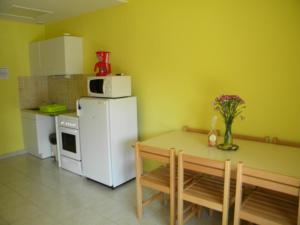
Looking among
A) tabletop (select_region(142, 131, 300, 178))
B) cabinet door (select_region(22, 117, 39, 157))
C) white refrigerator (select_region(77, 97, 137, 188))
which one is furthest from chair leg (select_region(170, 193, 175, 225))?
cabinet door (select_region(22, 117, 39, 157))

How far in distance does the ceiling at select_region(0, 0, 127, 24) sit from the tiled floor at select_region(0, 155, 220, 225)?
2.30m

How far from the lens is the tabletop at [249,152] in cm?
166

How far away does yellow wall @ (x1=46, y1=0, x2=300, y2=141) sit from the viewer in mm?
2113

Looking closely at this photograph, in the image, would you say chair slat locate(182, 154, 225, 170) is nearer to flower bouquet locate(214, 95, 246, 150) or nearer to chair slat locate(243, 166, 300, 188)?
chair slat locate(243, 166, 300, 188)

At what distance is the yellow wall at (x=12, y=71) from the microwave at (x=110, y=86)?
201cm

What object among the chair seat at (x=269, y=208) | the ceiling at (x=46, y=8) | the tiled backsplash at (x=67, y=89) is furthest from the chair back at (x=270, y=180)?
the tiled backsplash at (x=67, y=89)

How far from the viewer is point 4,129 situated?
422 cm

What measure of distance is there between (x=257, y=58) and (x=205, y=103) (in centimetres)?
68

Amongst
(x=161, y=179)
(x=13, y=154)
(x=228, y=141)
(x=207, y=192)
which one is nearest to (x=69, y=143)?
(x=13, y=154)

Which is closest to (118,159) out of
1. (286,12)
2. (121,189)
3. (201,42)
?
(121,189)

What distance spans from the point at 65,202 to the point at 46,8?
8.37ft

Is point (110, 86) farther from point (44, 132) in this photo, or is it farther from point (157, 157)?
point (44, 132)

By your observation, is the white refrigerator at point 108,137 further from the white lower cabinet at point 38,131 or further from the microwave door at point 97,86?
the white lower cabinet at point 38,131

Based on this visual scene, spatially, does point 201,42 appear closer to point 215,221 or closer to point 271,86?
point 271,86
